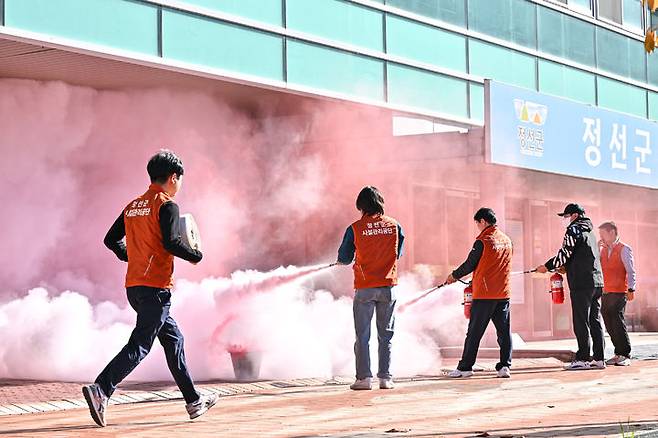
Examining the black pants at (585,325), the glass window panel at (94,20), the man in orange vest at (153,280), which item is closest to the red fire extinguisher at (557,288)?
the black pants at (585,325)

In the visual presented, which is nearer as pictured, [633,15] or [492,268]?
[492,268]

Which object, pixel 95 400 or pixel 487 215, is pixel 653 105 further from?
pixel 95 400

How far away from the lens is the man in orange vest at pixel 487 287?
1283cm

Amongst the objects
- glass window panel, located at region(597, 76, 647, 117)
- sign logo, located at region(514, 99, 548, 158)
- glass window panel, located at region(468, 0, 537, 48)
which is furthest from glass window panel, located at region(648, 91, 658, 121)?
sign logo, located at region(514, 99, 548, 158)

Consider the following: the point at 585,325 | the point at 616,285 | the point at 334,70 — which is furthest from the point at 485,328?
the point at 334,70

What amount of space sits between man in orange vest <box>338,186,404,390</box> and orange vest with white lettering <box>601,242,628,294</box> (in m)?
4.43

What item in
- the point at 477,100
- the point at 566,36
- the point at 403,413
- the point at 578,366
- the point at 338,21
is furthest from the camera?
the point at 566,36

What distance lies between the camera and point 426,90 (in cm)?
1884

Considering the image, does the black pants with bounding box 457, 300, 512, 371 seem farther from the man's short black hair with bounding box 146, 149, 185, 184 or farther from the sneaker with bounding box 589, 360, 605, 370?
the man's short black hair with bounding box 146, 149, 185, 184

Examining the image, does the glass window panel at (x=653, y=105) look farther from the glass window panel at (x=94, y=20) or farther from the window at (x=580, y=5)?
the glass window panel at (x=94, y=20)

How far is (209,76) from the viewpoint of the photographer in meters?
15.5

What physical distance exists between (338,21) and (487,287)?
5854mm

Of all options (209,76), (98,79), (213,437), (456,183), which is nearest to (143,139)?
(98,79)

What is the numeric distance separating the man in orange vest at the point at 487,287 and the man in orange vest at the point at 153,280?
481 cm
